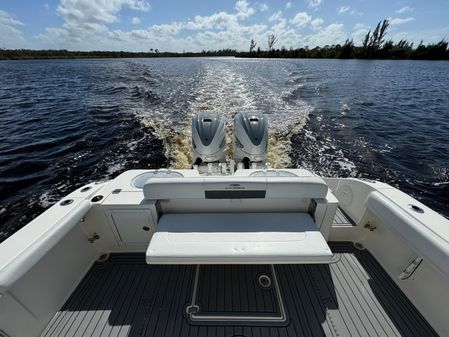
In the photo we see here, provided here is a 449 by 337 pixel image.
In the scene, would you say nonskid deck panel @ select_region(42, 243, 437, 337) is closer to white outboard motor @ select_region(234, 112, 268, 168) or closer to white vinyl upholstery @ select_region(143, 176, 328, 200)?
white vinyl upholstery @ select_region(143, 176, 328, 200)

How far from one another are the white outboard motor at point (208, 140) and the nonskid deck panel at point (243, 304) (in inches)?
76.0

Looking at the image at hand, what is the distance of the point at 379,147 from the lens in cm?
629

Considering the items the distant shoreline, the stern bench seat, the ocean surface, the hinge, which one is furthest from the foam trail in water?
the distant shoreline

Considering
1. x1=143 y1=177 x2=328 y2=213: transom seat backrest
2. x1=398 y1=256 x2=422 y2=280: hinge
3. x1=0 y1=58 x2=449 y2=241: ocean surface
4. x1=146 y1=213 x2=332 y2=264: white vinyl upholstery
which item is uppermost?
x1=143 y1=177 x2=328 y2=213: transom seat backrest

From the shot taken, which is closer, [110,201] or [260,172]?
[110,201]

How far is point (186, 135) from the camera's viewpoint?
6.59 m

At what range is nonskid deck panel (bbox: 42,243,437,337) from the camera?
68.2 inches

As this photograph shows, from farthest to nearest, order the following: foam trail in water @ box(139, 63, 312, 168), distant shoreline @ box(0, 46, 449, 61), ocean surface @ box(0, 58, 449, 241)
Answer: distant shoreline @ box(0, 46, 449, 61)
foam trail in water @ box(139, 63, 312, 168)
ocean surface @ box(0, 58, 449, 241)

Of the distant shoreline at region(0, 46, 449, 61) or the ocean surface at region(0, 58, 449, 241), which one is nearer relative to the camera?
the ocean surface at region(0, 58, 449, 241)

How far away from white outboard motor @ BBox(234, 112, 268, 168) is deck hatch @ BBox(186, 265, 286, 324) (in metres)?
1.92

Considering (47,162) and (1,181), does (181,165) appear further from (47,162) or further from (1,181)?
(1,181)

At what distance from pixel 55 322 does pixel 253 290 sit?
67.7 inches

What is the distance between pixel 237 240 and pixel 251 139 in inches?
88.0

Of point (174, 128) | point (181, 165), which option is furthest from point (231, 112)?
point (181, 165)
